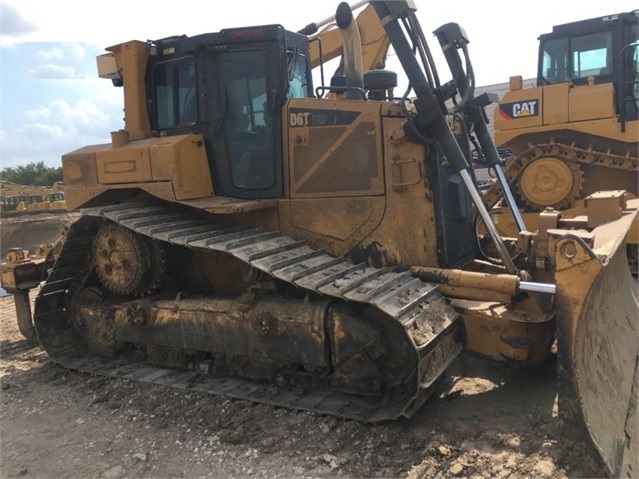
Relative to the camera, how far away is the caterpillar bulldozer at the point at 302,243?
3949mm

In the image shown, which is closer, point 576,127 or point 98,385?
point 98,385

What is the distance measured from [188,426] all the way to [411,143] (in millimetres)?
2710

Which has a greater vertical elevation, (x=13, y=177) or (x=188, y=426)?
(x=13, y=177)

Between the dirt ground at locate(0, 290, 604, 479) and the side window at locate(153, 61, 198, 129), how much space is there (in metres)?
2.45

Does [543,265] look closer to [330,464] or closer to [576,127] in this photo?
[330,464]

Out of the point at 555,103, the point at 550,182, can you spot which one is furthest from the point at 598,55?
the point at 550,182

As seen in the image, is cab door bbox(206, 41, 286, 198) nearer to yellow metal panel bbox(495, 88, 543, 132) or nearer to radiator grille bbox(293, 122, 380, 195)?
radiator grille bbox(293, 122, 380, 195)

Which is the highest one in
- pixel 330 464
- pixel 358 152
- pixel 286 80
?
pixel 286 80

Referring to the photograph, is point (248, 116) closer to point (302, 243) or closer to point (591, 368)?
point (302, 243)

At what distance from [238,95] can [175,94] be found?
2.31 ft

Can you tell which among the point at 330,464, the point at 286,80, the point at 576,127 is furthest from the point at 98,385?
the point at 576,127

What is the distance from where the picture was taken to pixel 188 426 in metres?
3.98

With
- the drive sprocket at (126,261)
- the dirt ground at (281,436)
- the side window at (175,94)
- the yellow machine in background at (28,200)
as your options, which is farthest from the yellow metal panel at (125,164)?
the yellow machine in background at (28,200)

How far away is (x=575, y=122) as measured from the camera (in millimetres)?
9070
